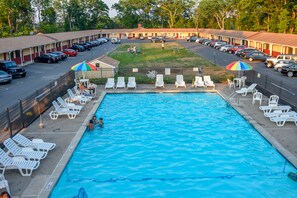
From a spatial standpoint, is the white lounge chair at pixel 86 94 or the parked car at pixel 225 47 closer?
the white lounge chair at pixel 86 94

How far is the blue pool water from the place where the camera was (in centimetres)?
1025

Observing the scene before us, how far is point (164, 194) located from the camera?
996 centimetres

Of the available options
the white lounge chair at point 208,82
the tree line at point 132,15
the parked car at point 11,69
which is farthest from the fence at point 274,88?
the tree line at point 132,15

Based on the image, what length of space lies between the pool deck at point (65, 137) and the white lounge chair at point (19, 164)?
196 mm

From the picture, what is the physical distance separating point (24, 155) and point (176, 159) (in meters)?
5.67

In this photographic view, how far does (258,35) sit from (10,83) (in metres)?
42.9

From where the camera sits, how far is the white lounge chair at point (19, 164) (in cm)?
1017

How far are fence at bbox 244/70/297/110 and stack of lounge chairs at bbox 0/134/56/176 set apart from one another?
523 inches

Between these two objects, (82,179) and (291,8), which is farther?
(291,8)

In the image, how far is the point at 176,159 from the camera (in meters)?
12.4

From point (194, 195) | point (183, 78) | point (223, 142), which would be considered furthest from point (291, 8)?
point (194, 195)

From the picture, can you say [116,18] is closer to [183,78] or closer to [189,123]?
[183,78]

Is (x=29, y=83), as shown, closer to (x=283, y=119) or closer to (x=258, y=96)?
(x=258, y=96)

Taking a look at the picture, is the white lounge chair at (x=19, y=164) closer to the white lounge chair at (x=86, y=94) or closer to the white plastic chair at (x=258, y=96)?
the white lounge chair at (x=86, y=94)
